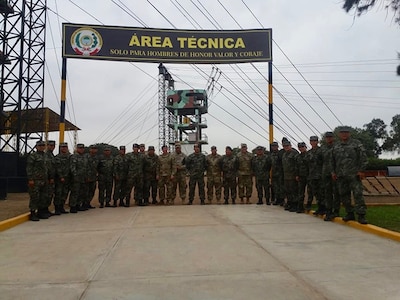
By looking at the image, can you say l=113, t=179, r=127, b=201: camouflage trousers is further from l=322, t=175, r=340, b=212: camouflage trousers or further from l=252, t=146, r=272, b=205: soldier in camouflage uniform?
l=322, t=175, r=340, b=212: camouflage trousers

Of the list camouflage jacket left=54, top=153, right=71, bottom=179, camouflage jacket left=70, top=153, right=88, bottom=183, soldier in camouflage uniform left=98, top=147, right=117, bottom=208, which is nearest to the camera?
camouflage jacket left=54, top=153, right=71, bottom=179

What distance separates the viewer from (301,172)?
8633 millimetres

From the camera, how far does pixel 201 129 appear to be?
46.9 metres

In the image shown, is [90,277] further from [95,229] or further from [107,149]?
[107,149]

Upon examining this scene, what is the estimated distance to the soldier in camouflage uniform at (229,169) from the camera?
10554 mm

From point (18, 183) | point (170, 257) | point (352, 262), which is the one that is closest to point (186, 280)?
point (170, 257)

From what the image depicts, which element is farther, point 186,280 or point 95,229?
point 95,229

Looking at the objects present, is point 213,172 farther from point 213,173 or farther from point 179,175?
point 179,175

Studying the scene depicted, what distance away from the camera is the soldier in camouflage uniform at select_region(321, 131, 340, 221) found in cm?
738

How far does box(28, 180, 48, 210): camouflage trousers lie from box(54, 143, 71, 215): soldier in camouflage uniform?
2.07 ft

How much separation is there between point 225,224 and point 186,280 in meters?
3.31

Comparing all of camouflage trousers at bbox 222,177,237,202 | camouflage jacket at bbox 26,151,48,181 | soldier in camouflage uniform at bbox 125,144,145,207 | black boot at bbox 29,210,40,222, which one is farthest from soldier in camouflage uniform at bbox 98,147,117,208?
camouflage trousers at bbox 222,177,237,202

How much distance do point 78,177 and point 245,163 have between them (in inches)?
175

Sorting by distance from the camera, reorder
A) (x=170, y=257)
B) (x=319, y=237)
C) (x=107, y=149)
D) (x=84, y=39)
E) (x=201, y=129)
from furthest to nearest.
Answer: (x=201, y=129) < (x=84, y=39) < (x=107, y=149) < (x=319, y=237) < (x=170, y=257)
